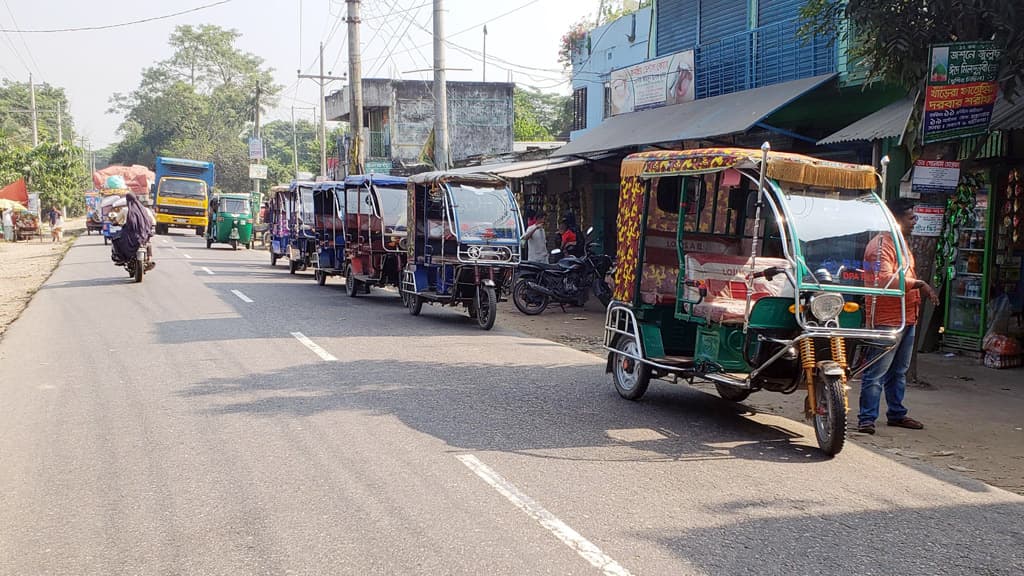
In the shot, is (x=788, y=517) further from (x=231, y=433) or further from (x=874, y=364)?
(x=231, y=433)

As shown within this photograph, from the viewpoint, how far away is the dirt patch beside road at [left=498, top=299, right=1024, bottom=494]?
22.6 ft

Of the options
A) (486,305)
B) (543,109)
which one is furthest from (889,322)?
(543,109)

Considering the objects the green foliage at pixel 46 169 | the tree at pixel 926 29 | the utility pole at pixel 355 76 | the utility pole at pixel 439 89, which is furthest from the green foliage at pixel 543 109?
the tree at pixel 926 29

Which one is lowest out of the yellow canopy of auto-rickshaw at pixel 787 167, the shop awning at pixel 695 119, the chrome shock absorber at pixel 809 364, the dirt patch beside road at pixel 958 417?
the dirt patch beside road at pixel 958 417

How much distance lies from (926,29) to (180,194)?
39494mm

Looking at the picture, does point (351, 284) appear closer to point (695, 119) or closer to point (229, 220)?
point (695, 119)

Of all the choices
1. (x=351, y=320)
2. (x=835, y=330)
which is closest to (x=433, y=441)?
(x=835, y=330)

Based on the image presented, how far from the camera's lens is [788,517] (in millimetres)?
5242

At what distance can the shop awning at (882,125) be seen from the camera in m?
11.1

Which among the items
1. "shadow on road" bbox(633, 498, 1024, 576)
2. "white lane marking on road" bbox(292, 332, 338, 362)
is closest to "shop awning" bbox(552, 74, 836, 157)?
"white lane marking on road" bbox(292, 332, 338, 362)

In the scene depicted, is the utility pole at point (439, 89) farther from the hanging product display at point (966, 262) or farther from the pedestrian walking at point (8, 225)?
the pedestrian walking at point (8, 225)

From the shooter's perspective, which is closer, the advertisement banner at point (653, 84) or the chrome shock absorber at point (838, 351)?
the chrome shock absorber at point (838, 351)

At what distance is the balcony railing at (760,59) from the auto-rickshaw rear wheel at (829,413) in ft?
26.7

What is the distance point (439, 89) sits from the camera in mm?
20859
